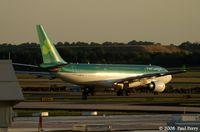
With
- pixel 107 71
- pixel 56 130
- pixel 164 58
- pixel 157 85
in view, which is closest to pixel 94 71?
pixel 107 71

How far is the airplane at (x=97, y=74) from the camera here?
8450 cm

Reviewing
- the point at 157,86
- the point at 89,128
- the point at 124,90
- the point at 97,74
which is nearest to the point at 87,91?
the point at 97,74

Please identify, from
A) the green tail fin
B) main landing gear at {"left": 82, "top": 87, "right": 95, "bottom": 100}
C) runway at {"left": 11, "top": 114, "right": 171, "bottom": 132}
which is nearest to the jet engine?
main landing gear at {"left": 82, "top": 87, "right": 95, "bottom": 100}

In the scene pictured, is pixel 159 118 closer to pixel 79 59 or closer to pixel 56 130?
pixel 56 130

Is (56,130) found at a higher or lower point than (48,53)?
lower

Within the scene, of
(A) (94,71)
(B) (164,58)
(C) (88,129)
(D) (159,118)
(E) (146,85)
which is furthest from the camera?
(B) (164,58)

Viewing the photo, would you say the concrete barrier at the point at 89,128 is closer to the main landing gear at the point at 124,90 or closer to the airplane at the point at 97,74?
the airplane at the point at 97,74

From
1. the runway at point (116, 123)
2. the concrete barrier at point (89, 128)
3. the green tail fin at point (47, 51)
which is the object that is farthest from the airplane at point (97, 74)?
the concrete barrier at point (89, 128)

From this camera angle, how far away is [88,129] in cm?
3222

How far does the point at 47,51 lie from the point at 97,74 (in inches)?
276

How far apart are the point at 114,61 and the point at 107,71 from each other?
7531 centimetres

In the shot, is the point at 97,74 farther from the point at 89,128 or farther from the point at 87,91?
the point at 89,128

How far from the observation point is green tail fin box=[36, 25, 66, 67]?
3408 inches

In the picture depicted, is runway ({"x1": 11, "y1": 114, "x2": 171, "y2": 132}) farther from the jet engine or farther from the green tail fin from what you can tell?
the jet engine
